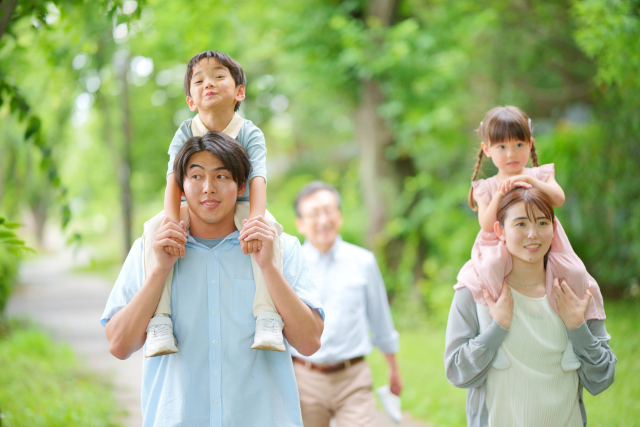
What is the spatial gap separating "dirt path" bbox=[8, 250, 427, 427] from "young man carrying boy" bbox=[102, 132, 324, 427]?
12.4ft

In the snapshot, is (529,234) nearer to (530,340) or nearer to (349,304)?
(530,340)

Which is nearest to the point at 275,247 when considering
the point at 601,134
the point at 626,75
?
the point at 626,75

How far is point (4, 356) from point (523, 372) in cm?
763

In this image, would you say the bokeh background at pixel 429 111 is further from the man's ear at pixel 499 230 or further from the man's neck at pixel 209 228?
the man's neck at pixel 209 228

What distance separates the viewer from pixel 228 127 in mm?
2430

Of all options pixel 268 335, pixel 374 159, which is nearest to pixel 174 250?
pixel 268 335

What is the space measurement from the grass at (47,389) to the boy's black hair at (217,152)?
10.1ft

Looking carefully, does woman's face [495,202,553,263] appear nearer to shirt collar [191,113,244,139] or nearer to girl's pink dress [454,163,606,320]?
girl's pink dress [454,163,606,320]

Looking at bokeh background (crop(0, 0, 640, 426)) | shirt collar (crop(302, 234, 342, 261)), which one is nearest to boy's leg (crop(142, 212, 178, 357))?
shirt collar (crop(302, 234, 342, 261))

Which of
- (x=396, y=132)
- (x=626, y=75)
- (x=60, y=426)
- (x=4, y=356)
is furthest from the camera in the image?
(x=396, y=132)

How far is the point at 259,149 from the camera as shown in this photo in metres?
2.41

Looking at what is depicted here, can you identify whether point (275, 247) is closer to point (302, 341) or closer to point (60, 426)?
point (302, 341)

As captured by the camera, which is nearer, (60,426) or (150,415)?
(150,415)

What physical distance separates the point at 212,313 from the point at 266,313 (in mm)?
232
